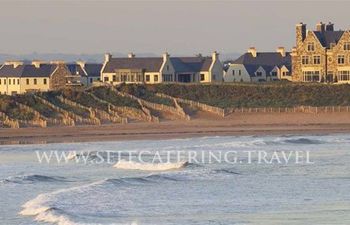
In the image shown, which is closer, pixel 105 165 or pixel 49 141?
pixel 105 165

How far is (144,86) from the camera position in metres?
83.5

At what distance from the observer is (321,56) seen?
289 feet

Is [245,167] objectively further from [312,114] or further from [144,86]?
[144,86]

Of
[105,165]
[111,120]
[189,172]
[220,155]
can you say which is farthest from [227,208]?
[111,120]

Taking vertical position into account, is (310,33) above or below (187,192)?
above

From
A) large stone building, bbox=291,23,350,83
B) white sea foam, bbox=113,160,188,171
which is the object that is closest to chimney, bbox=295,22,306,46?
large stone building, bbox=291,23,350,83

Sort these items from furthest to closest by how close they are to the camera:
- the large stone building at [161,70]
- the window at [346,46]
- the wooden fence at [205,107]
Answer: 1. the large stone building at [161,70]
2. the window at [346,46]
3. the wooden fence at [205,107]

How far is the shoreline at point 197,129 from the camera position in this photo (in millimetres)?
64188

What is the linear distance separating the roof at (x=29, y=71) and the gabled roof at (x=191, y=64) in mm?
10366

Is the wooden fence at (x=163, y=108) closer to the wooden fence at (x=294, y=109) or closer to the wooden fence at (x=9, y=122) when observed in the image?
the wooden fence at (x=294, y=109)

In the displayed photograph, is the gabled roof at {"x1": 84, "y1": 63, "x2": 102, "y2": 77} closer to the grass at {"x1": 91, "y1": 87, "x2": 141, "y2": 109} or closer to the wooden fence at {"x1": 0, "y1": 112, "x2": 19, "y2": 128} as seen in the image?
the grass at {"x1": 91, "y1": 87, "x2": 141, "y2": 109}

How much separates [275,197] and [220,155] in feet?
53.4

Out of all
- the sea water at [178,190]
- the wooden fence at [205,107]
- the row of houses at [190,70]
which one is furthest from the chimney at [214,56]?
the sea water at [178,190]

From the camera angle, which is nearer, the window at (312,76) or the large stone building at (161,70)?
the window at (312,76)
